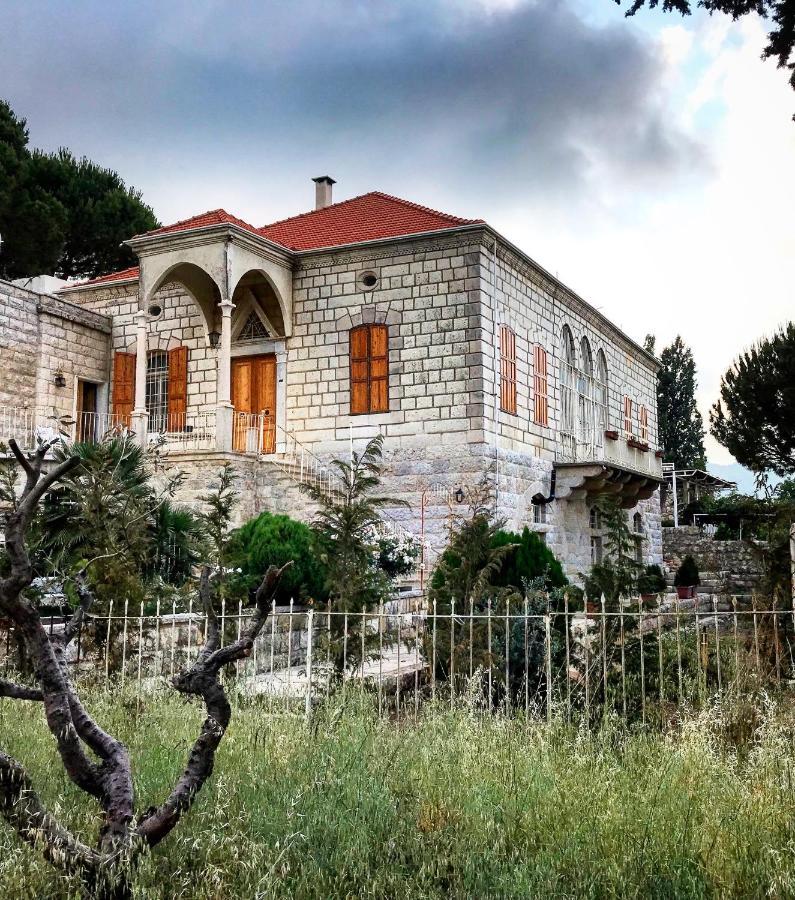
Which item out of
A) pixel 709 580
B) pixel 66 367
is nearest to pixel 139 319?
pixel 66 367

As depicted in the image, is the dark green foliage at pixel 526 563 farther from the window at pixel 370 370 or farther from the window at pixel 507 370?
the window at pixel 370 370

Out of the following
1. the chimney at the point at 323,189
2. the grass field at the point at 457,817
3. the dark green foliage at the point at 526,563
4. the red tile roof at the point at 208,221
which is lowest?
the grass field at the point at 457,817

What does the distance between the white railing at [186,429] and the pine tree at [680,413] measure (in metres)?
29.9

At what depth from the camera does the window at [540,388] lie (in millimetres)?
18422

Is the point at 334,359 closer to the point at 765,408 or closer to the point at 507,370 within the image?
the point at 507,370

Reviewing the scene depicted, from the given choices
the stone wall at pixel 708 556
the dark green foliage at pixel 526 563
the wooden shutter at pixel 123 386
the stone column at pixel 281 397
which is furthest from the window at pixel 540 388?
the stone wall at pixel 708 556

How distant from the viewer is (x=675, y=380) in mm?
45562

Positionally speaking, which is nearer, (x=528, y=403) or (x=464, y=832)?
(x=464, y=832)

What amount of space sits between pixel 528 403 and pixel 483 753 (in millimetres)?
13317

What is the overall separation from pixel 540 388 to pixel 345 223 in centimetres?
501

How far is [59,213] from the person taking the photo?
29500 mm

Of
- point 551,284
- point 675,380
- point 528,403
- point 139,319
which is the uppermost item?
point 675,380

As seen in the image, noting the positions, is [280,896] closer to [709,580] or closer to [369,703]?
[369,703]

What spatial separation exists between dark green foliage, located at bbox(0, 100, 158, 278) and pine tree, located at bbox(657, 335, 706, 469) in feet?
81.6
